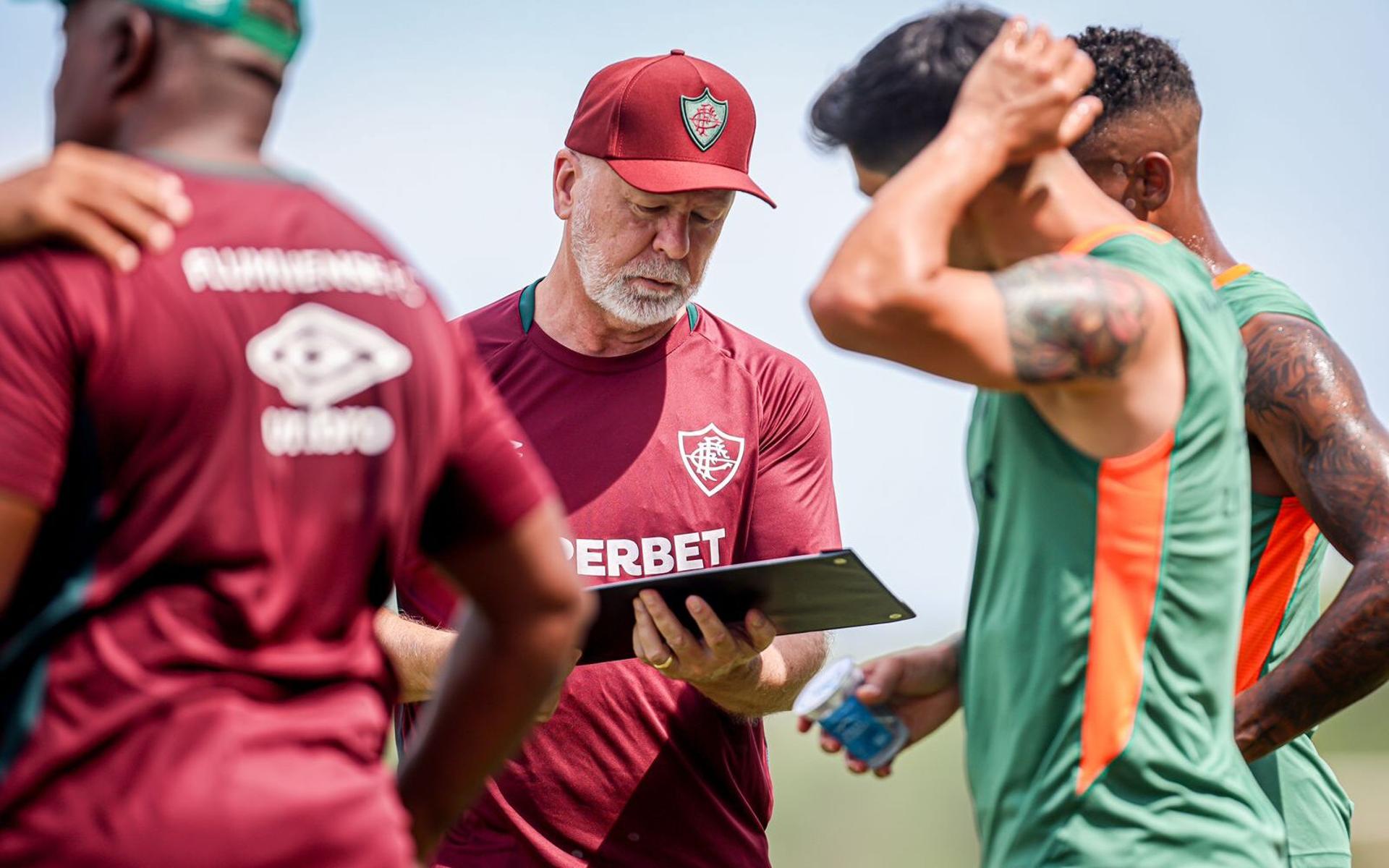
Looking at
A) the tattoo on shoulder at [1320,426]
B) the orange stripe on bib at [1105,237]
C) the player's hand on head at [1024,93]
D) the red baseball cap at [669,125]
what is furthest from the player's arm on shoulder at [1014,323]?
the red baseball cap at [669,125]

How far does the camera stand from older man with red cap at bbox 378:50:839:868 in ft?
12.8

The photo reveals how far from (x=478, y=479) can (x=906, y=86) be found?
106 cm

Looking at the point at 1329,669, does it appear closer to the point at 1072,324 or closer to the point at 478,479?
the point at 1072,324

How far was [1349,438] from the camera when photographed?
10.3 ft

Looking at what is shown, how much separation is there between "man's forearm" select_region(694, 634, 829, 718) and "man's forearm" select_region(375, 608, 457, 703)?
635 millimetres

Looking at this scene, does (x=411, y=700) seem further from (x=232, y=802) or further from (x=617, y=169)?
(x=232, y=802)

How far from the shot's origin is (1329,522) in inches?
123

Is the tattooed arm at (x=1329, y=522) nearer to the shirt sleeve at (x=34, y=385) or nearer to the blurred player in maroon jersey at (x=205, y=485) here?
the blurred player in maroon jersey at (x=205, y=485)

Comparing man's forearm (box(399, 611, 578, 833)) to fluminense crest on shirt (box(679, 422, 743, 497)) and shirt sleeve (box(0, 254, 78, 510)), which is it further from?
fluminense crest on shirt (box(679, 422, 743, 497))

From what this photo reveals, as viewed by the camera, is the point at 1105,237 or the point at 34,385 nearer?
the point at 34,385

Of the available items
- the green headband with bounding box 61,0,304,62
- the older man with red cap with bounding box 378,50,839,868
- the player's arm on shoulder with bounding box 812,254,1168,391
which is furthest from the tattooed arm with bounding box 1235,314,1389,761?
the green headband with bounding box 61,0,304,62

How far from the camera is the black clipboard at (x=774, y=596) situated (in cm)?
322

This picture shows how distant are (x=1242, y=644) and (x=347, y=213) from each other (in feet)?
7.14

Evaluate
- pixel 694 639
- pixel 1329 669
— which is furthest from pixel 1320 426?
pixel 694 639
